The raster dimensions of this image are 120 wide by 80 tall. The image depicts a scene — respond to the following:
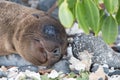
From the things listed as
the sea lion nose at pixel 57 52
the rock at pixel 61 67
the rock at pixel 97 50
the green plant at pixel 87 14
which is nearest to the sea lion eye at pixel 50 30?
the sea lion nose at pixel 57 52

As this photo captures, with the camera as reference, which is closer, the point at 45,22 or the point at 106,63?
the point at 45,22

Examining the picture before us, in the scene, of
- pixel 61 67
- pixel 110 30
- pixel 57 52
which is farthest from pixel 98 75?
pixel 110 30

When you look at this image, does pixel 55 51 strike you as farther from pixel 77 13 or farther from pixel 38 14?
pixel 77 13

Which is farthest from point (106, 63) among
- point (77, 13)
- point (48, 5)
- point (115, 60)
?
point (48, 5)

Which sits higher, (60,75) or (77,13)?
(77,13)

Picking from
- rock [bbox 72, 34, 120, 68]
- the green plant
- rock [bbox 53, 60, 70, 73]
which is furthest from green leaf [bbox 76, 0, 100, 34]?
rock [bbox 72, 34, 120, 68]

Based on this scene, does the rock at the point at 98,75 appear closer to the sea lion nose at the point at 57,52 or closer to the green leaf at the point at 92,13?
the sea lion nose at the point at 57,52
